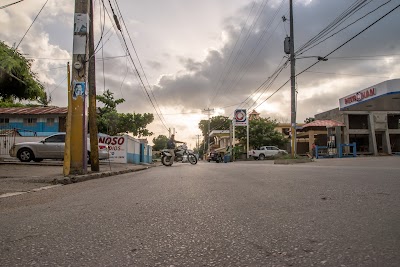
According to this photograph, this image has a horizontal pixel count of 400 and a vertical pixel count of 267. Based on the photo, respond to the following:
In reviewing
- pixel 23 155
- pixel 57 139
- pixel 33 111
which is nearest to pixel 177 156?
pixel 57 139

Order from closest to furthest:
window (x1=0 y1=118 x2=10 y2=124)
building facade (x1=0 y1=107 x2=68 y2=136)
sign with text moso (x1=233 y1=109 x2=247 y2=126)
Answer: building facade (x1=0 y1=107 x2=68 y2=136), window (x1=0 y1=118 x2=10 y2=124), sign with text moso (x1=233 y1=109 x2=247 y2=126)

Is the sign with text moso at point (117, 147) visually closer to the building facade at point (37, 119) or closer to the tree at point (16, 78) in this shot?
the tree at point (16, 78)

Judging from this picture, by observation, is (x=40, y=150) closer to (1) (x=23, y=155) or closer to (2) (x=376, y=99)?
(1) (x=23, y=155)

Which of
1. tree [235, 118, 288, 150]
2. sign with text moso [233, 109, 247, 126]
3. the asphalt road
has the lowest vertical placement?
the asphalt road

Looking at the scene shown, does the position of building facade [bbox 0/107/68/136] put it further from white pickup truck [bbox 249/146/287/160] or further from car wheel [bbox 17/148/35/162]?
white pickup truck [bbox 249/146/287/160]

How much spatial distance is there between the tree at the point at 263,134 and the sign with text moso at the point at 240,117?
18.7ft

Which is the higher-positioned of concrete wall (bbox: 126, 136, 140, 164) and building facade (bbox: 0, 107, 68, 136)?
building facade (bbox: 0, 107, 68, 136)

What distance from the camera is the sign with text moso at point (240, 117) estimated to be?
42.2m

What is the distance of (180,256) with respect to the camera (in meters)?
2.26

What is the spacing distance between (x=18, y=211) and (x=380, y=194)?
490 cm

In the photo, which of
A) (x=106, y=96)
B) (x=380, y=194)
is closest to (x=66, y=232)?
(x=380, y=194)

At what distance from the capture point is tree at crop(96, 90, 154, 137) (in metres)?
37.4

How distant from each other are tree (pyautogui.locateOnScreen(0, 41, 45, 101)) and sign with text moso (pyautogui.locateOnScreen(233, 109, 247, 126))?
95.8 feet

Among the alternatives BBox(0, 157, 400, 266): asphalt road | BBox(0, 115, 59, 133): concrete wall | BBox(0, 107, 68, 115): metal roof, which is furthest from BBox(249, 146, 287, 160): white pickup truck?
BBox(0, 157, 400, 266): asphalt road
